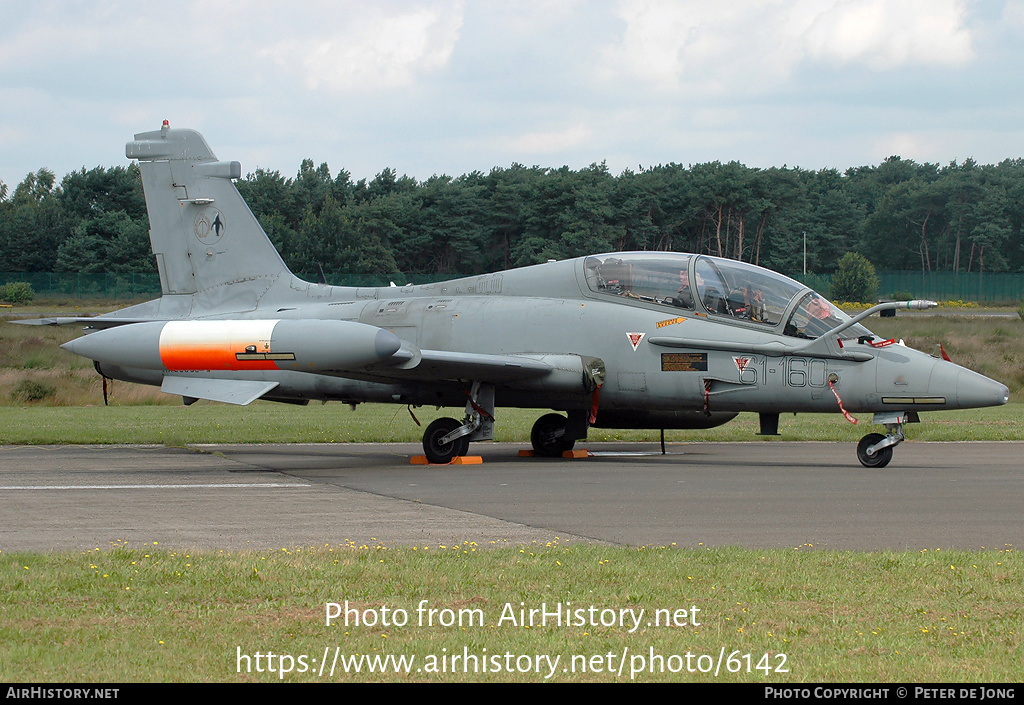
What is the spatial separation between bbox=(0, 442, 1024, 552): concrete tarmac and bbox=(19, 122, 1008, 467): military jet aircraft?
3.09 feet

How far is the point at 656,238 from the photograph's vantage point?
74375 millimetres

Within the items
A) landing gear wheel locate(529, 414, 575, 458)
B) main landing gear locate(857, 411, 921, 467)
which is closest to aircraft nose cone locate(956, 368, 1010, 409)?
main landing gear locate(857, 411, 921, 467)

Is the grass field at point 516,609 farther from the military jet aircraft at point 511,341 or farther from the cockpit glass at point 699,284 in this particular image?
the cockpit glass at point 699,284

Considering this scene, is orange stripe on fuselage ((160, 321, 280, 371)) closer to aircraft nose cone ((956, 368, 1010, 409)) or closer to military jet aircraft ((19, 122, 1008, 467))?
military jet aircraft ((19, 122, 1008, 467))

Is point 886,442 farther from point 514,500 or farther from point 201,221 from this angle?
point 201,221

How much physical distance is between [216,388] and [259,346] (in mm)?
2779

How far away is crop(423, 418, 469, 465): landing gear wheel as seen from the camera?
17328 millimetres

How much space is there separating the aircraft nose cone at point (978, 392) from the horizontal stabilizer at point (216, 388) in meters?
9.80

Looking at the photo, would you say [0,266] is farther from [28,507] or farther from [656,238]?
[28,507]

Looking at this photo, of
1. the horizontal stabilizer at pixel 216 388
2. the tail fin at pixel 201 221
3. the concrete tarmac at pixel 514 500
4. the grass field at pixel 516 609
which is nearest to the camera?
the grass field at pixel 516 609

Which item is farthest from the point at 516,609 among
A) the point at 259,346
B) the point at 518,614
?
the point at 259,346

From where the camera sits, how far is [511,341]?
696 inches

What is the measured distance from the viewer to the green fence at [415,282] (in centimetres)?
6875

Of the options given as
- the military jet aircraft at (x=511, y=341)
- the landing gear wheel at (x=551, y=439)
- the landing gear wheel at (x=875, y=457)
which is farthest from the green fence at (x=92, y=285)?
the landing gear wheel at (x=875, y=457)
